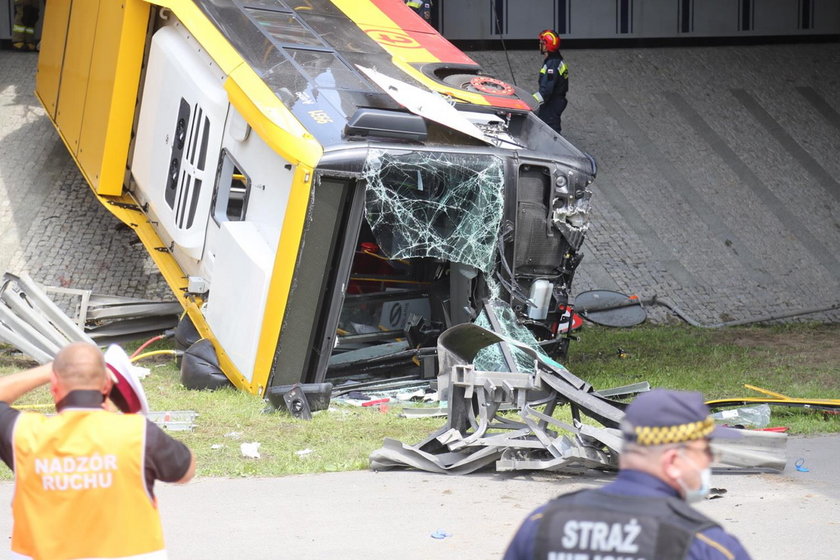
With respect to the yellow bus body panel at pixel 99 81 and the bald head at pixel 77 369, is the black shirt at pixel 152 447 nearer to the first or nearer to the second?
the bald head at pixel 77 369

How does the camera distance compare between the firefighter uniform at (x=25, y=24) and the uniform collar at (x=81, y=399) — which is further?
the firefighter uniform at (x=25, y=24)

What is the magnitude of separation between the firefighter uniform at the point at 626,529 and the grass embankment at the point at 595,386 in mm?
4420

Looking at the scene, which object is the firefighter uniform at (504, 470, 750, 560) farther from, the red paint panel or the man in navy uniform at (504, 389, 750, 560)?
the red paint panel

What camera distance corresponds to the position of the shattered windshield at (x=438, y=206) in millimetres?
8477

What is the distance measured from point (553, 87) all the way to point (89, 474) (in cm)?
1181

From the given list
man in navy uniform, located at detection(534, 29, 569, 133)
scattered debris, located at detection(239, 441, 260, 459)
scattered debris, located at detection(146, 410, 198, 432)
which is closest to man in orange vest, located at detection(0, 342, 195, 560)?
scattered debris, located at detection(239, 441, 260, 459)

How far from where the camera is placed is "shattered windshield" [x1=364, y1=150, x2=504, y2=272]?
27.8ft

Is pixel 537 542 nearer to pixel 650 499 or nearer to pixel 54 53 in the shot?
pixel 650 499

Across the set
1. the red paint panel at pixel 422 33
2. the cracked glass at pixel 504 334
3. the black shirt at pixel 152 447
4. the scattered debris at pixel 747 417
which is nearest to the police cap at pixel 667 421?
the black shirt at pixel 152 447

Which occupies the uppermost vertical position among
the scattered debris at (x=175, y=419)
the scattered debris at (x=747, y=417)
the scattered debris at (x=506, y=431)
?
the scattered debris at (x=506, y=431)

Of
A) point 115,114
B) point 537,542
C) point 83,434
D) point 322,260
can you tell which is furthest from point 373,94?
point 537,542

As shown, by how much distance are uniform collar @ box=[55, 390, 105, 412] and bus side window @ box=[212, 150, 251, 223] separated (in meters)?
5.86

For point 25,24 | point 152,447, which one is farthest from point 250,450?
point 25,24

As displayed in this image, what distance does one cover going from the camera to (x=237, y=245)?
28.6 feet
